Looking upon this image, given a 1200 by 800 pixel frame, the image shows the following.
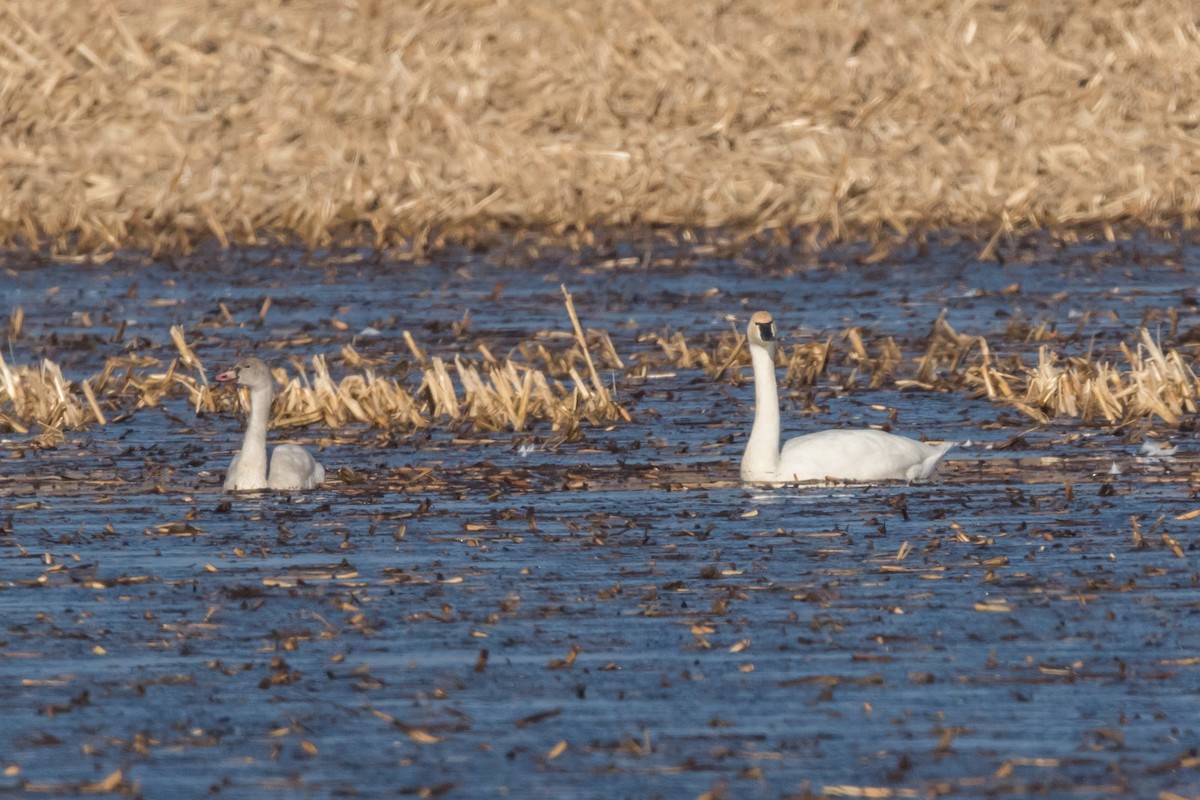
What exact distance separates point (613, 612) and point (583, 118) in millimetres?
19360

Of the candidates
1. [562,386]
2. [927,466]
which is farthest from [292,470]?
[562,386]

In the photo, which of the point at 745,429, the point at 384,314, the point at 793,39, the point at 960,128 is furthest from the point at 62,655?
the point at 793,39

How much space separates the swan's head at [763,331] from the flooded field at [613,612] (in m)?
0.66

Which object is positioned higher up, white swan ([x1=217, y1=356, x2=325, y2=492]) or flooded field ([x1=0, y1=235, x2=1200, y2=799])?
white swan ([x1=217, y1=356, x2=325, y2=492])

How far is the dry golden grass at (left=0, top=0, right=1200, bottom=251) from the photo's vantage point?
85.4 feet

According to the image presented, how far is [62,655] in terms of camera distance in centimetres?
861

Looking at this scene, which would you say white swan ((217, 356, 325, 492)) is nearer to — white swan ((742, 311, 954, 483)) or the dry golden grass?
white swan ((742, 311, 954, 483))

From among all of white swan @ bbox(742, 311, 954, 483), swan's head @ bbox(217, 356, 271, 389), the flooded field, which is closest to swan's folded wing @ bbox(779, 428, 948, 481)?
white swan @ bbox(742, 311, 954, 483)

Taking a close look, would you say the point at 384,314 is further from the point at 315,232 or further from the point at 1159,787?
the point at 1159,787

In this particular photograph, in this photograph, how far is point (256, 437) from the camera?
1263 centimetres

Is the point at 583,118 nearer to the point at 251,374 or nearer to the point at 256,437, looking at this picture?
the point at 251,374

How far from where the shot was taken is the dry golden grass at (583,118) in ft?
85.4

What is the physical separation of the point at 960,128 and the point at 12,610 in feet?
64.5

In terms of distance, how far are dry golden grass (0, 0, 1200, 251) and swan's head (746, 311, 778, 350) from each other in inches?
461
